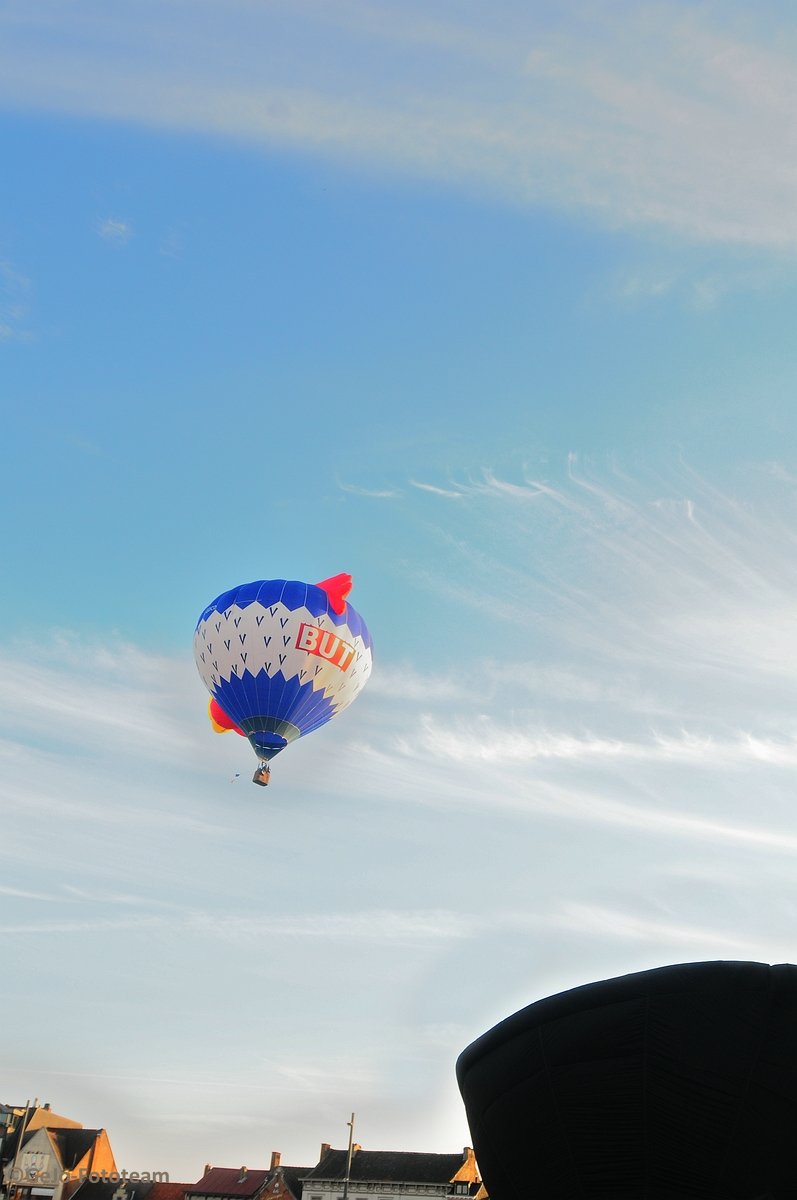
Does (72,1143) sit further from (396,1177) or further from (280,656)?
(280,656)

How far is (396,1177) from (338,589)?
48.7 m

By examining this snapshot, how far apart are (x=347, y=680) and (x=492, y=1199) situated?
22.4 meters

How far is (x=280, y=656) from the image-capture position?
37969mm

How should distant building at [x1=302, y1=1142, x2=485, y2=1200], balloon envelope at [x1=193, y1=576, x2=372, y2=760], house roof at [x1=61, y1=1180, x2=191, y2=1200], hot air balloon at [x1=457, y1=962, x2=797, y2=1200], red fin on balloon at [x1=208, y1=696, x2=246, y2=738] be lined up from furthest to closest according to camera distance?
house roof at [x1=61, y1=1180, x2=191, y2=1200], distant building at [x1=302, y1=1142, x2=485, y2=1200], red fin on balloon at [x1=208, y1=696, x2=246, y2=738], balloon envelope at [x1=193, y1=576, x2=372, y2=760], hot air balloon at [x1=457, y1=962, x2=797, y2=1200]

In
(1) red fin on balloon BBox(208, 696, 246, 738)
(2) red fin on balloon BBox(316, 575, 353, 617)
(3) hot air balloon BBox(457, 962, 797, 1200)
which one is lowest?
(3) hot air balloon BBox(457, 962, 797, 1200)

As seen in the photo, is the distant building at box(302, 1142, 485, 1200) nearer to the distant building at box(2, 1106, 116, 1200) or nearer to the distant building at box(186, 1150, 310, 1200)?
the distant building at box(186, 1150, 310, 1200)

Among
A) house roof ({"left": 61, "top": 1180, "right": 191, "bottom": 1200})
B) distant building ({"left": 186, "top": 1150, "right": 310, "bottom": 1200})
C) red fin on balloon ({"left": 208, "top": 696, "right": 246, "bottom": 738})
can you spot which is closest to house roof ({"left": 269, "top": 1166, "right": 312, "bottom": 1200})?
distant building ({"left": 186, "top": 1150, "right": 310, "bottom": 1200})

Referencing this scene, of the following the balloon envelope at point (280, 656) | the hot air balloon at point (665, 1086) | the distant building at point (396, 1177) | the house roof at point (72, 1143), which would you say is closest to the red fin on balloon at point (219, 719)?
the balloon envelope at point (280, 656)

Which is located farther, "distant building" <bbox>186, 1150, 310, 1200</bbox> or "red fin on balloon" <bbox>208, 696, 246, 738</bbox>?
"distant building" <bbox>186, 1150, 310, 1200</bbox>

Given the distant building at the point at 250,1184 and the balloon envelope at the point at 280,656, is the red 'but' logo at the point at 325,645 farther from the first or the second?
the distant building at the point at 250,1184

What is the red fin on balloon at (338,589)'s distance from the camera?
130ft

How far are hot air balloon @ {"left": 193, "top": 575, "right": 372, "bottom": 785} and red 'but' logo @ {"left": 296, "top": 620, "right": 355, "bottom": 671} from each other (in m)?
0.03

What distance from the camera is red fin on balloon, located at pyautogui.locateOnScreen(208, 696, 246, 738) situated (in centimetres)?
4188

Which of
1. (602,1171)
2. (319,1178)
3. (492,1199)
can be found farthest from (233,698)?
(319,1178)
